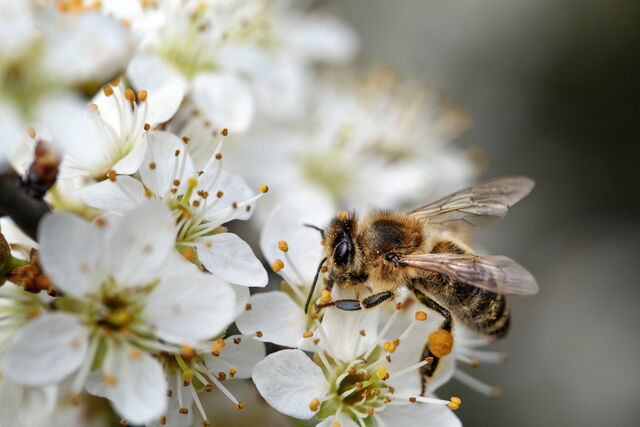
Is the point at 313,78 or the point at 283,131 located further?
the point at 313,78

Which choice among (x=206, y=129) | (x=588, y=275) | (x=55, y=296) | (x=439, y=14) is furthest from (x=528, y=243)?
(x=55, y=296)

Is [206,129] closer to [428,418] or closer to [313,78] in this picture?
[428,418]

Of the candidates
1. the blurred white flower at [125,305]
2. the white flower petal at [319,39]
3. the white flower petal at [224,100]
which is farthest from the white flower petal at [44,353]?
the white flower petal at [319,39]

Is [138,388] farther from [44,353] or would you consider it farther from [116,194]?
[116,194]

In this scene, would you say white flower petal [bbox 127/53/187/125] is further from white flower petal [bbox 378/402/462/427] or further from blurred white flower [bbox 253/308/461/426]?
white flower petal [bbox 378/402/462/427]

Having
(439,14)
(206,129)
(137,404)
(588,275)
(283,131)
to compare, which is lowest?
(137,404)

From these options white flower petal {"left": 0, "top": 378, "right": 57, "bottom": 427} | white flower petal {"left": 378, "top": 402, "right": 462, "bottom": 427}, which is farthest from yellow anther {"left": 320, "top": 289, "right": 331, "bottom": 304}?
white flower petal {"left": 0, "top": 378, "right": 57, "bottom": 427}
